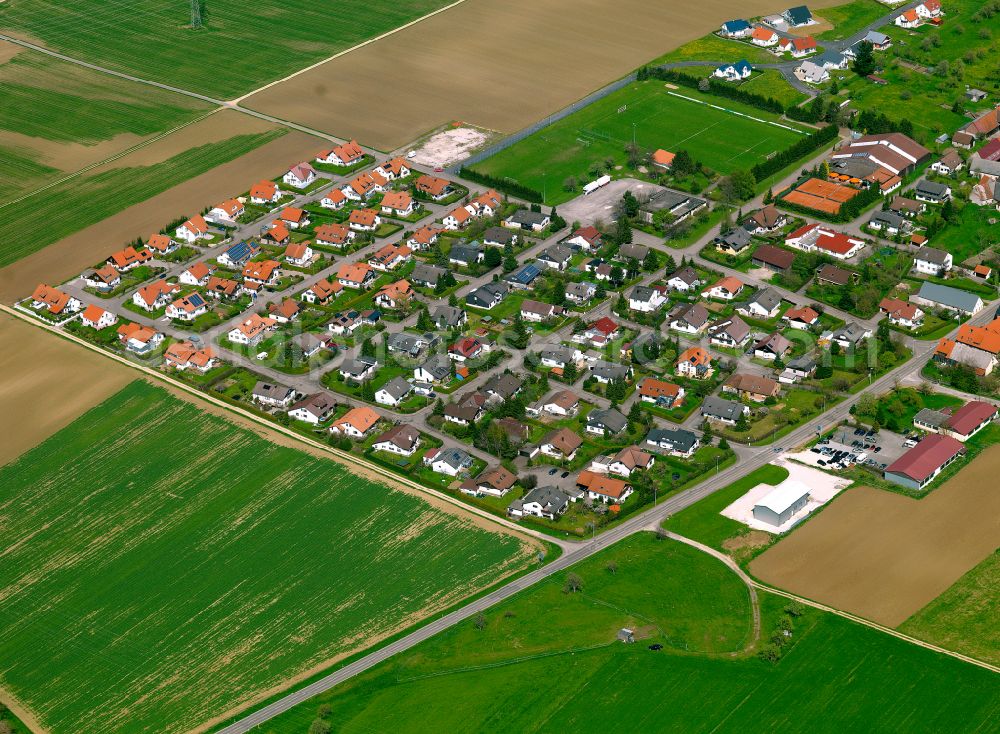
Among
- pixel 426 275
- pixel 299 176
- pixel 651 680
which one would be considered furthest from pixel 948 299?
pixel 299 176

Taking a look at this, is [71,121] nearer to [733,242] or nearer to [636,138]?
→ [636,138]

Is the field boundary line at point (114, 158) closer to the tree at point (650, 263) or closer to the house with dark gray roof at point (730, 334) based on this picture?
the tree at point (650, 263)

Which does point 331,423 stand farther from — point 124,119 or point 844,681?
point 124,119

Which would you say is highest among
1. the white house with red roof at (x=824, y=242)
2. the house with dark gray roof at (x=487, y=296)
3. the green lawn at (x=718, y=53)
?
the green lawn at (x=718, y=53)

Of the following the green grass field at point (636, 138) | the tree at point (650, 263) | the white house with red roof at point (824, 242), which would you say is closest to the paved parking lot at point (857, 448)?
the white house with red roof at point (824, 242)

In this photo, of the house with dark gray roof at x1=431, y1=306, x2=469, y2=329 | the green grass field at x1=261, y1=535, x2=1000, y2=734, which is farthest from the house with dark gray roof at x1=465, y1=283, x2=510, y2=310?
the green grass field at x1=261, y1=535, x2=1000, y2=734

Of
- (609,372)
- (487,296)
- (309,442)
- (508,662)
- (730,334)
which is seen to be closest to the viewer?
(508,662)

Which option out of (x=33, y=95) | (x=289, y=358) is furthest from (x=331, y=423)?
(x=33, y=95)
